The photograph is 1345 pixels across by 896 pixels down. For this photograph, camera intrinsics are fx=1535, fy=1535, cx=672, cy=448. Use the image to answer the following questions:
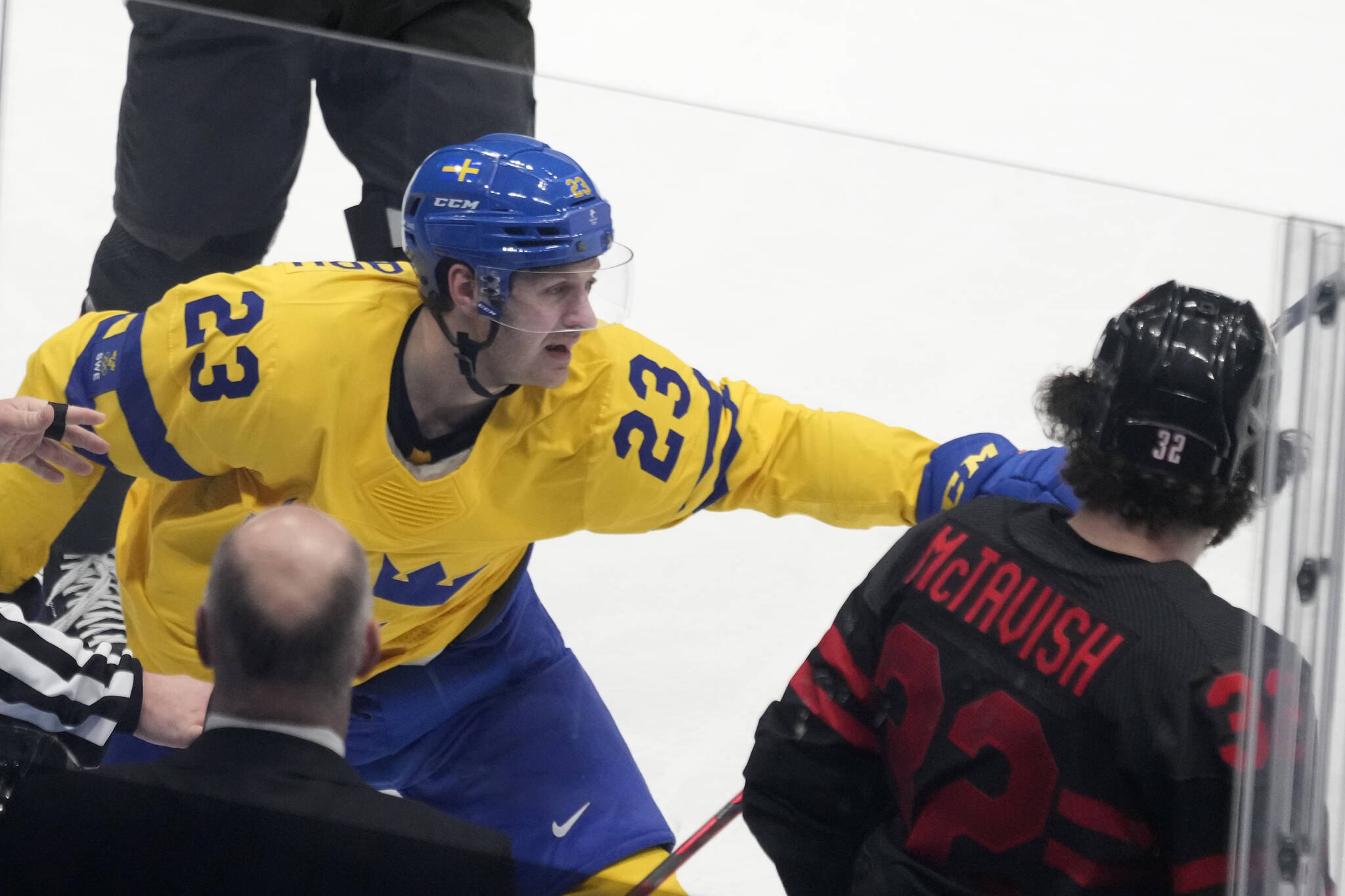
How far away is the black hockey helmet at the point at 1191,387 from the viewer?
1.26 meters

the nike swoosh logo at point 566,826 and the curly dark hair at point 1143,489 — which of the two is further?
the nike swoosh logo at point 566,826

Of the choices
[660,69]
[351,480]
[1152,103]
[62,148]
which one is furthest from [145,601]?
[1152,103]

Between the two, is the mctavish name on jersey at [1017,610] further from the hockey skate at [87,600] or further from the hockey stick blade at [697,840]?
the hockey skate at [87,600]

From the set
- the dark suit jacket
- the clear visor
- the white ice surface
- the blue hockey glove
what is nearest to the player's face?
the clear visor

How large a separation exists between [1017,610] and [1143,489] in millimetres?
147

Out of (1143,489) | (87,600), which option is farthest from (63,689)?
(1143,489)

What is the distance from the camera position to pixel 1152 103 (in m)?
3.16

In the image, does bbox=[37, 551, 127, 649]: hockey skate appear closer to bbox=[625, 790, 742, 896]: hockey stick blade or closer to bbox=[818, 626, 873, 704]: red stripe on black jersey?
bbox=[625, 790, 742, 896]: hockey stick blade

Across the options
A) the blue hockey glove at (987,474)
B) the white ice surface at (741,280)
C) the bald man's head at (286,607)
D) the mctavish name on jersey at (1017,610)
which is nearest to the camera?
the bald man's head at (286,607)

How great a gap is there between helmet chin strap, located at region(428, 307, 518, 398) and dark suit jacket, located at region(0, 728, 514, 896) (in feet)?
1.56

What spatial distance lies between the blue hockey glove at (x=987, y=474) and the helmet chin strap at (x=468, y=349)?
437mm

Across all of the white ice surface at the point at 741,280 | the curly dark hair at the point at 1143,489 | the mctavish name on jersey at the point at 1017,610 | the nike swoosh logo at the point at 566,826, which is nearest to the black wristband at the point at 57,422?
the white ice surface at the point at 741,280

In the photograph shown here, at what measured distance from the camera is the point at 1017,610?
1.23 metres

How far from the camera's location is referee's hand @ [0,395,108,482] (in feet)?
4.90
